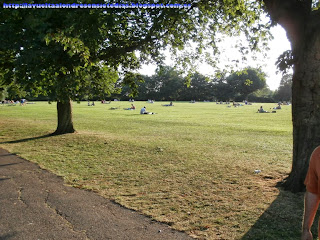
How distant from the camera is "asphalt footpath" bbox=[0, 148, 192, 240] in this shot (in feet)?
13.9

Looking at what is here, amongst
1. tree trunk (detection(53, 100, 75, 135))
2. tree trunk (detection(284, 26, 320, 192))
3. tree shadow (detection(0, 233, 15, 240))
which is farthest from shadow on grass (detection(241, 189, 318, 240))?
tree trunk (detection(53, 100, 75, 135))

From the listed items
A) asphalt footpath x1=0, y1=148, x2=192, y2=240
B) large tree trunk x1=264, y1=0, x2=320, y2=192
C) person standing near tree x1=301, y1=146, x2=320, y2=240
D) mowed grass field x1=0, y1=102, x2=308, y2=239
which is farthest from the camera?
large tree trunk x1=264, y1=0, x2=320, y2=192

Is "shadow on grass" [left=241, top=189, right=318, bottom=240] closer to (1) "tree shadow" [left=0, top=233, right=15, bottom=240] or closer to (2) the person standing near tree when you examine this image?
(2) the person standing near tree

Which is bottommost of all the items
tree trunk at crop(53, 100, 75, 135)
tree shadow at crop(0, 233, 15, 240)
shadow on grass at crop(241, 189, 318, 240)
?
tree shadow at crop(0, 233, 15, 240)

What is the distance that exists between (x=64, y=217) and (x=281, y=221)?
354 cm

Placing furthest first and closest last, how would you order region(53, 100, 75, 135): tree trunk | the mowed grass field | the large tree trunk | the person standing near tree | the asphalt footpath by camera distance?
region(53, 100, 75, 135): tree trunk
the large tree trunk
the mowed grass field
the asphalt footpath
the person standing near tree

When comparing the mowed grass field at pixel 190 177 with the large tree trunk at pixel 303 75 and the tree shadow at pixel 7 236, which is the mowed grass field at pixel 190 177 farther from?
the tree shadow at pixel 7 236

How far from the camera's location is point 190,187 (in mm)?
6609

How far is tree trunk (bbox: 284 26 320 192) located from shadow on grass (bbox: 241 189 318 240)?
0.65m

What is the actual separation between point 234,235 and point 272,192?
2347 millimetres

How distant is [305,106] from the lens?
610 centimetres

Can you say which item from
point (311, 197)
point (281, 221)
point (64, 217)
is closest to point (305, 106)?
point (281, 221)

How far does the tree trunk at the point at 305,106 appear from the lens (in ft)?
19.5

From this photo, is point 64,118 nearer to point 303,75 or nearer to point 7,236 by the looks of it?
point 7,236
